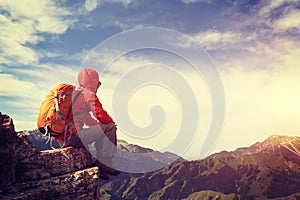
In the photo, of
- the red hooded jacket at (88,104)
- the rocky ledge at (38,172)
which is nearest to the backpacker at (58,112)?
the red hooded jacket at (88,104)

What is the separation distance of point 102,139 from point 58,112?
2.37 meters

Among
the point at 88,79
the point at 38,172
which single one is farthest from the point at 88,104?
the point at 38,172

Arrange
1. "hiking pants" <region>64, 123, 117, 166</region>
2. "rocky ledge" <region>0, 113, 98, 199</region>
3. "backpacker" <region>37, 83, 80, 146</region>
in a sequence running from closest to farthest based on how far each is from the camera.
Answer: "rocky ledge" <region>0, 113, 98, 199</region> → "backpacker" <region>37, 83, 80, 146</region> → "hiking pants" <region>64, 123, 117, 166</region>

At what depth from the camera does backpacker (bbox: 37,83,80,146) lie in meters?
12.7

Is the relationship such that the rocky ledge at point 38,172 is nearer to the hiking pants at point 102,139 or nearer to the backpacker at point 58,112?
the hiking pants at point 102,139

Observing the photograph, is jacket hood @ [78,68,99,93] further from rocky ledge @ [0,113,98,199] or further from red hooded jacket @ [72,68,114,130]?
rocky ledge @ [0,113,98,199]

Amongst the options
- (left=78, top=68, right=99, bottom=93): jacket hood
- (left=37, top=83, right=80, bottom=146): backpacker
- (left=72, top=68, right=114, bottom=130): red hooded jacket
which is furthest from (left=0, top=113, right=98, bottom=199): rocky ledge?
(left=78, top=68, right=99, bottom=93): jacket hood

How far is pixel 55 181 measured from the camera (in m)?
12.2

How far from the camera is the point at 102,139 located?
43.5ft

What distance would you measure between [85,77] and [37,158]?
4.28 m

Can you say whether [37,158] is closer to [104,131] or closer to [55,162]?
[55,162]

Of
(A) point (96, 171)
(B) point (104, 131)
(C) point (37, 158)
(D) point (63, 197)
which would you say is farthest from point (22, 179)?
(B) point (104, 131)

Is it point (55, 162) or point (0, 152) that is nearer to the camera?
point (0, 152)

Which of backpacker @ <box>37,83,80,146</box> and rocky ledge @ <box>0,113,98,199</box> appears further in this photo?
backpacker @ <box>37,83,80,146</box>
